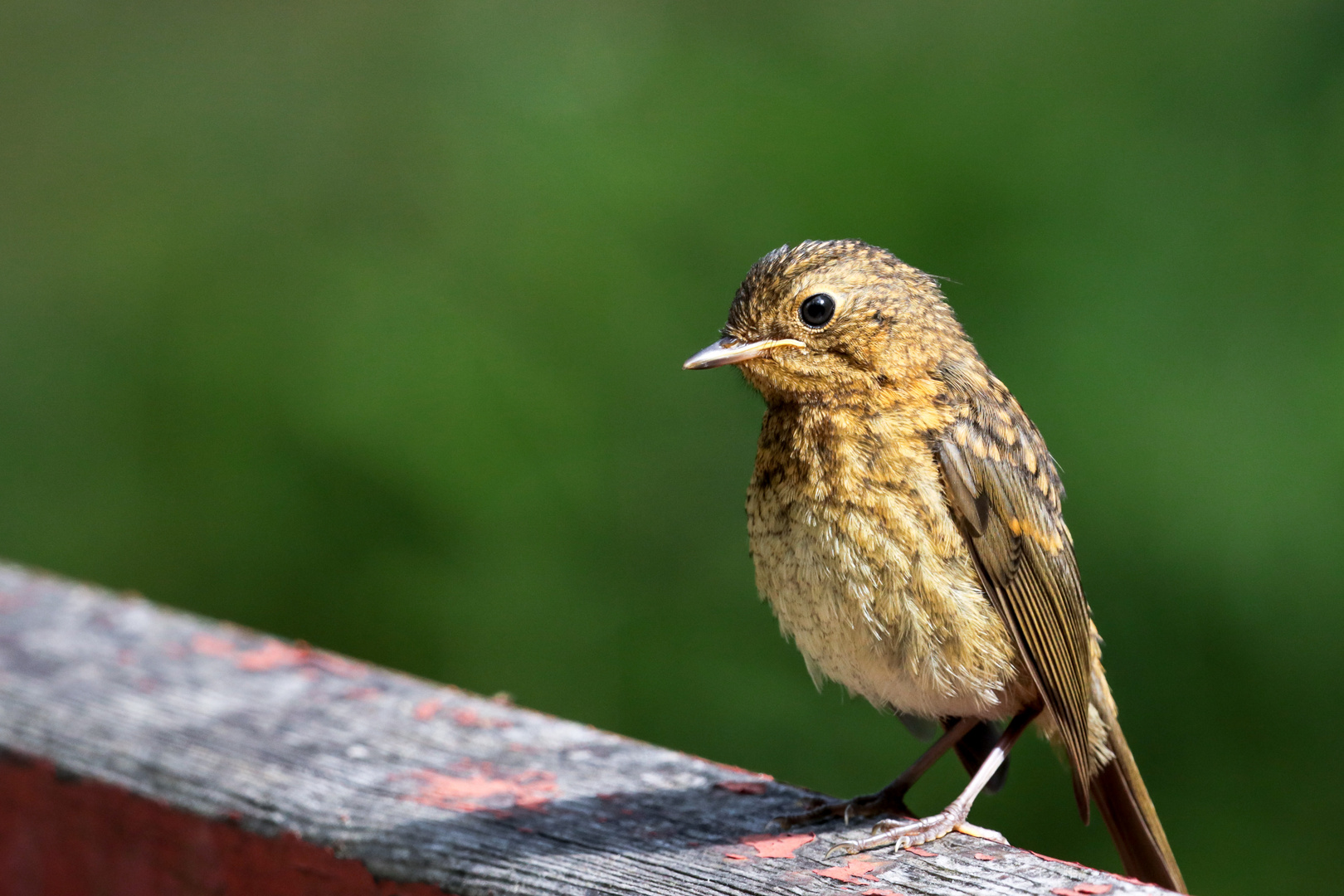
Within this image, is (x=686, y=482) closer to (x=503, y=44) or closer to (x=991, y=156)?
(x=991, y=156)

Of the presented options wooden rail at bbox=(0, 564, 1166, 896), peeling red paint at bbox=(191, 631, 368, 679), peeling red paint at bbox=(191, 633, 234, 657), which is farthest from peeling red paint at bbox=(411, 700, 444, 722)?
peeling red paint at bbox=(191, 633, 234, 657)

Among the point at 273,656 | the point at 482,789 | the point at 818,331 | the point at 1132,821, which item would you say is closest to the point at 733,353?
the point at 818,331

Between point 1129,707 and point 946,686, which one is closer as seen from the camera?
point 946,686

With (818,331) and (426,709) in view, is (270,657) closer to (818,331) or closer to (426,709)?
(426,709)

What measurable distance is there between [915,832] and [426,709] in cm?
117

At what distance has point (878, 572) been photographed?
2.68 meters

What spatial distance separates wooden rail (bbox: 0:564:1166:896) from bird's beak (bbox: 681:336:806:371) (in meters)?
0.77

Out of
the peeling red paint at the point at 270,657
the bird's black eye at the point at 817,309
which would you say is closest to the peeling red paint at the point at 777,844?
the bird's black eye at the point at 817,309

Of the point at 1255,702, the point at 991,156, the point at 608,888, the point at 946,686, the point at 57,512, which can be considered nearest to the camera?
the point at 608,888

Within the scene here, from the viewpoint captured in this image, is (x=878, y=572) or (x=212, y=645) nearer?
(x=878, y=572)

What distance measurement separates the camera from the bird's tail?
9.70 ft

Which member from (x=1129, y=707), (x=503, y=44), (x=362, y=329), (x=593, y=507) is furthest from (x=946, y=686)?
(x=503, y=44)

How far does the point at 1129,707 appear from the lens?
4.24m

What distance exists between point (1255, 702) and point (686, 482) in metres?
1.90
